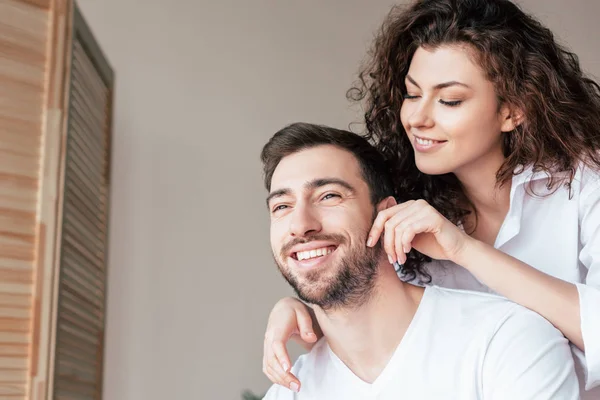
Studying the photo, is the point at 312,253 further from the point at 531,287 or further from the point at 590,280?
the point at 590,280

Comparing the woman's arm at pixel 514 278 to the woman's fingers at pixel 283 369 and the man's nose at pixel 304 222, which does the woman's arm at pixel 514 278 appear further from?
the woman's fingers at pixel 283 369

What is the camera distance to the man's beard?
1573mm

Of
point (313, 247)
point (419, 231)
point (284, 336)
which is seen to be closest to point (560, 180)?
point (419, 231)

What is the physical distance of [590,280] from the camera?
1580mm

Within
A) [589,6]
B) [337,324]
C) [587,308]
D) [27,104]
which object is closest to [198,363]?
[27,104]

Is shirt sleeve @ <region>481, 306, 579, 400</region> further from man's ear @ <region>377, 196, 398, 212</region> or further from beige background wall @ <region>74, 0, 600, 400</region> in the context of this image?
beige background wall @ <region>74, 0, 600, 400</region>

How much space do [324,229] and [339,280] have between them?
109mm

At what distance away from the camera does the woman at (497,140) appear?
1636mm

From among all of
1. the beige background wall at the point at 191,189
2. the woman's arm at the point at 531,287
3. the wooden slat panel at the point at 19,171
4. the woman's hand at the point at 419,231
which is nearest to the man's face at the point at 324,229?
the woman's hand at the point at 419,231

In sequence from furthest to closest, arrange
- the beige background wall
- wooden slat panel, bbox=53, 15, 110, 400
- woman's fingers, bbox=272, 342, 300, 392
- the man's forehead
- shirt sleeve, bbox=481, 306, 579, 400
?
the beige background wall → wooden slat panel, bbox=53, 15, 110, 400 → the man's forehead → woman's fingers, bbox=272, 342, 300, 392 → shirt sleeve, bbox=481, 306, 579, 400

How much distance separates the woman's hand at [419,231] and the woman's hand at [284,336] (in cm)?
29

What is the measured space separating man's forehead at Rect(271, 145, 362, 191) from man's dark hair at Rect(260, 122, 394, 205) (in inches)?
0.6

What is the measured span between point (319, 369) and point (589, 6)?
9.17 feet

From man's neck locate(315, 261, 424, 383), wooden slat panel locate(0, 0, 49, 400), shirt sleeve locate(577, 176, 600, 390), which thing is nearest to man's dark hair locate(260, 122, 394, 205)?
man's neck locate(315, 261, 424, 383)
